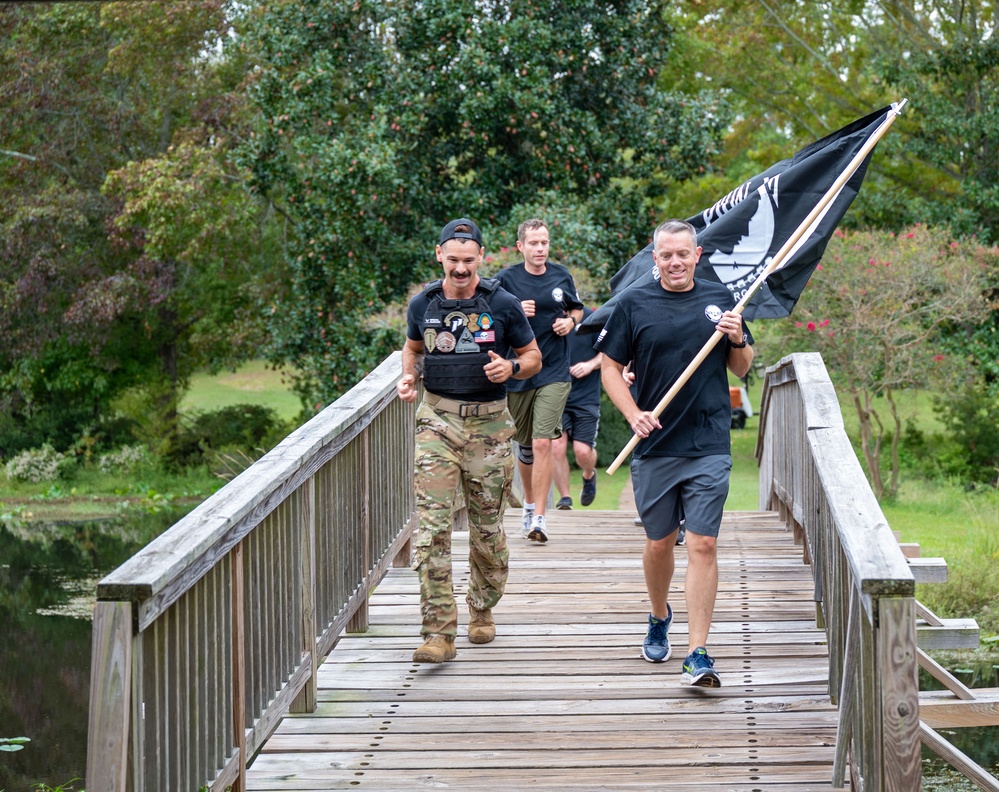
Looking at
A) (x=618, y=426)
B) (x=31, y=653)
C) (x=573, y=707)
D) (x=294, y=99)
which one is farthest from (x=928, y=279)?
(x=573, y=707)

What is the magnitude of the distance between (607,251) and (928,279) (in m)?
4.86

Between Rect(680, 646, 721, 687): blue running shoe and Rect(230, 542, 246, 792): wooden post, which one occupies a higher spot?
Rect(230, 542, 246, 792): wooden post

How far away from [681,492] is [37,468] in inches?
877

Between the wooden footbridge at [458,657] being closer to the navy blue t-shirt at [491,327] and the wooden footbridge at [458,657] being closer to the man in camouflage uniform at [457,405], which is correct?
the man in camouflage uniform at [457,405]

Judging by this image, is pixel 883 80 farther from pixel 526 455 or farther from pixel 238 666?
pixel 238 666

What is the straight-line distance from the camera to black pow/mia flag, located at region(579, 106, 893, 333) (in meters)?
6.00

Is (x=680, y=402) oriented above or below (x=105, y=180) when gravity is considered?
below

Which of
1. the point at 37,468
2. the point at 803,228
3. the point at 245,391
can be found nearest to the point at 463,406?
the point at 803,228

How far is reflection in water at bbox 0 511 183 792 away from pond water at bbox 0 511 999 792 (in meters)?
0.01

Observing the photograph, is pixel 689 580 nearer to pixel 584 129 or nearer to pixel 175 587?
pixel 175 587

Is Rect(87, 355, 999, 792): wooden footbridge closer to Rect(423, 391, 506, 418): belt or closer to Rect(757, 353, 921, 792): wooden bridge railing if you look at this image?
Rect(757, 353, 921, 792): wooden bridge railing

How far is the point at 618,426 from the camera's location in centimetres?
2347

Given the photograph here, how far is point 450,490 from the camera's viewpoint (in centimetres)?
543

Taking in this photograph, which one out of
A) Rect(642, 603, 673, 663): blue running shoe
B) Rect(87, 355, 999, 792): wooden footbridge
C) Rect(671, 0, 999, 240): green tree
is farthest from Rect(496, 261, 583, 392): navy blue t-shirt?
Rect(671, 0, 999, 240): green tree
